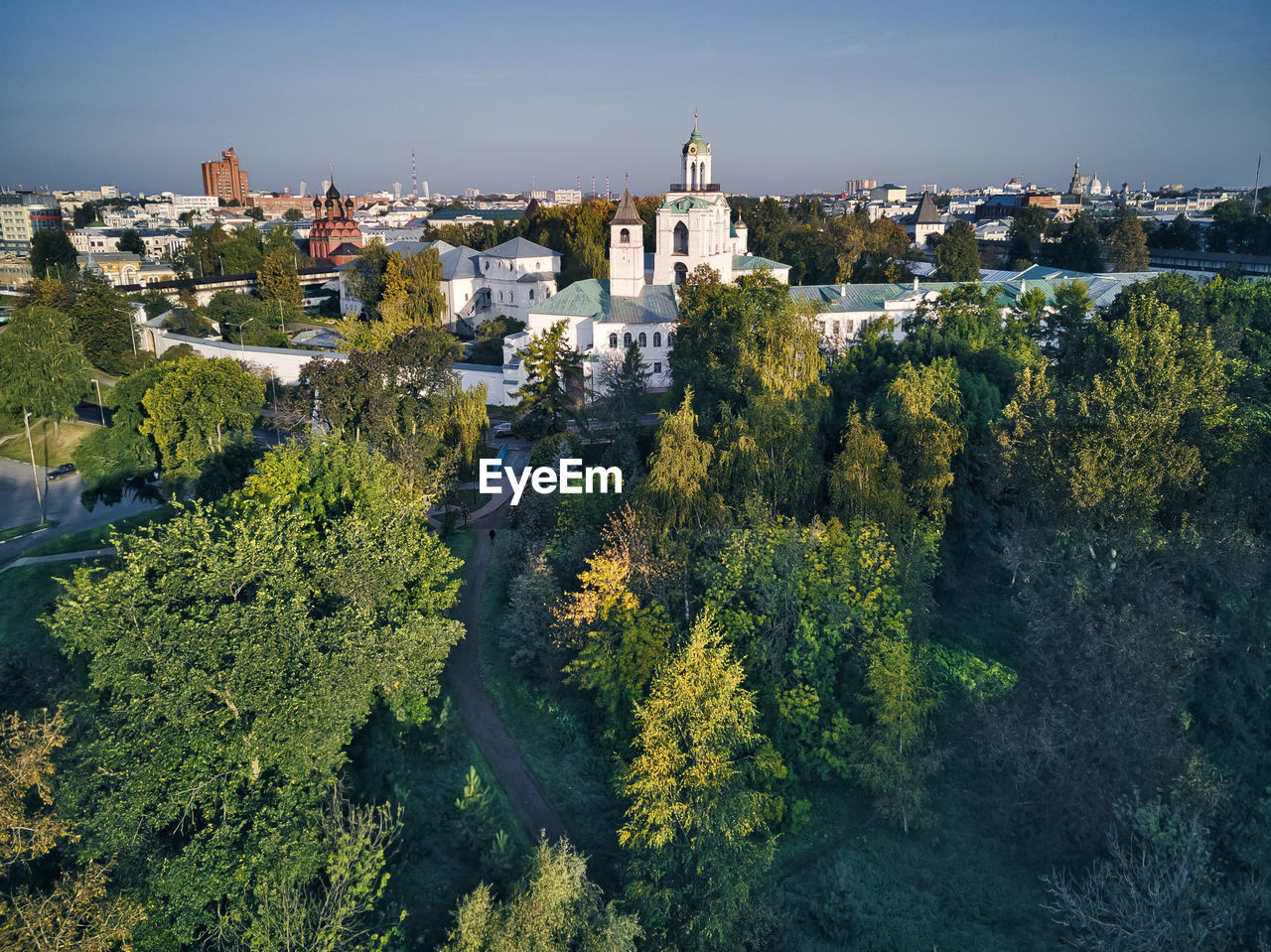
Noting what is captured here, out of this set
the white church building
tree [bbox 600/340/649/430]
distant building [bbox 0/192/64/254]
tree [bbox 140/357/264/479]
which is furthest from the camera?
distant building [bbox 0/192/64/254]

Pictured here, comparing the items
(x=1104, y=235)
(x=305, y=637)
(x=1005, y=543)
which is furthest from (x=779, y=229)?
(x=305, y=637)

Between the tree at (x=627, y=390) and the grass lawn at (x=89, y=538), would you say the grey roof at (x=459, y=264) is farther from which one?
the grass lawn at (x=89, y=538)

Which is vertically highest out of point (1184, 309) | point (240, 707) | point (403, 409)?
point (1184, 309)

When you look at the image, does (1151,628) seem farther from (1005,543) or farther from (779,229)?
(779,229)

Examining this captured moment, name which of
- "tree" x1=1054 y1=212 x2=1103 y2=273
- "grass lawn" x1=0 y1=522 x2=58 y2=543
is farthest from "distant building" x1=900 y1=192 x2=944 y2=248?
"grass lawn" x1=0 y1=522 x2=58 y2=543

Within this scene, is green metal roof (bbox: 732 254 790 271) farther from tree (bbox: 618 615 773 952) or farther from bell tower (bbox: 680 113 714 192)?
tree (bbox: 618 615 773 952)

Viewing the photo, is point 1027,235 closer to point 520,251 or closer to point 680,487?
point 520,251
